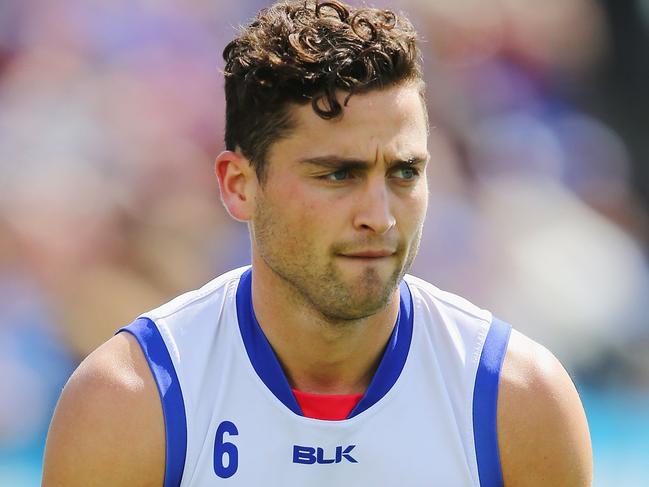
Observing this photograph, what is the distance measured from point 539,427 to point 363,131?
0.91 metres

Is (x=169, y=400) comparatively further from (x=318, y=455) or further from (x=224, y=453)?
(x=318, y=455)

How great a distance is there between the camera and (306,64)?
2.86 m

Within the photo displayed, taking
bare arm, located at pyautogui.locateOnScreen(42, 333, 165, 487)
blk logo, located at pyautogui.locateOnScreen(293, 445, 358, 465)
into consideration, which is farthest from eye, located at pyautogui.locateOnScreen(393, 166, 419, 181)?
bare arm, located at pyautogui.locateOnScreen(42, 333, 165, 487)

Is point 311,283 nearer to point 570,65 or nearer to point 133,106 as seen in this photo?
point 133,106

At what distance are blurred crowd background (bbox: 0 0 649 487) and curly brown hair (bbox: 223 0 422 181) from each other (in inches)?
111

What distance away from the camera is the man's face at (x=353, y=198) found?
2.77m

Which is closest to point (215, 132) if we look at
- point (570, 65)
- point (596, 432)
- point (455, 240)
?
point (455, 240)

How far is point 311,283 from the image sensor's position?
289 cm

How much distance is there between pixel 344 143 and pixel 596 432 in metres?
3.76

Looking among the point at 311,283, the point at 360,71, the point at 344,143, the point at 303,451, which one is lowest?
the point at 303,451

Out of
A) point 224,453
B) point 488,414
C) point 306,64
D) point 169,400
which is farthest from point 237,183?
point 488,414

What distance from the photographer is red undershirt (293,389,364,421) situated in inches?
118

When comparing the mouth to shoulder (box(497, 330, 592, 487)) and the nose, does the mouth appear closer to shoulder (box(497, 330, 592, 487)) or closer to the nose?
the nose

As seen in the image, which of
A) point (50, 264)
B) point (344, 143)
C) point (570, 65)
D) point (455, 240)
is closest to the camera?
point (344, 143)
